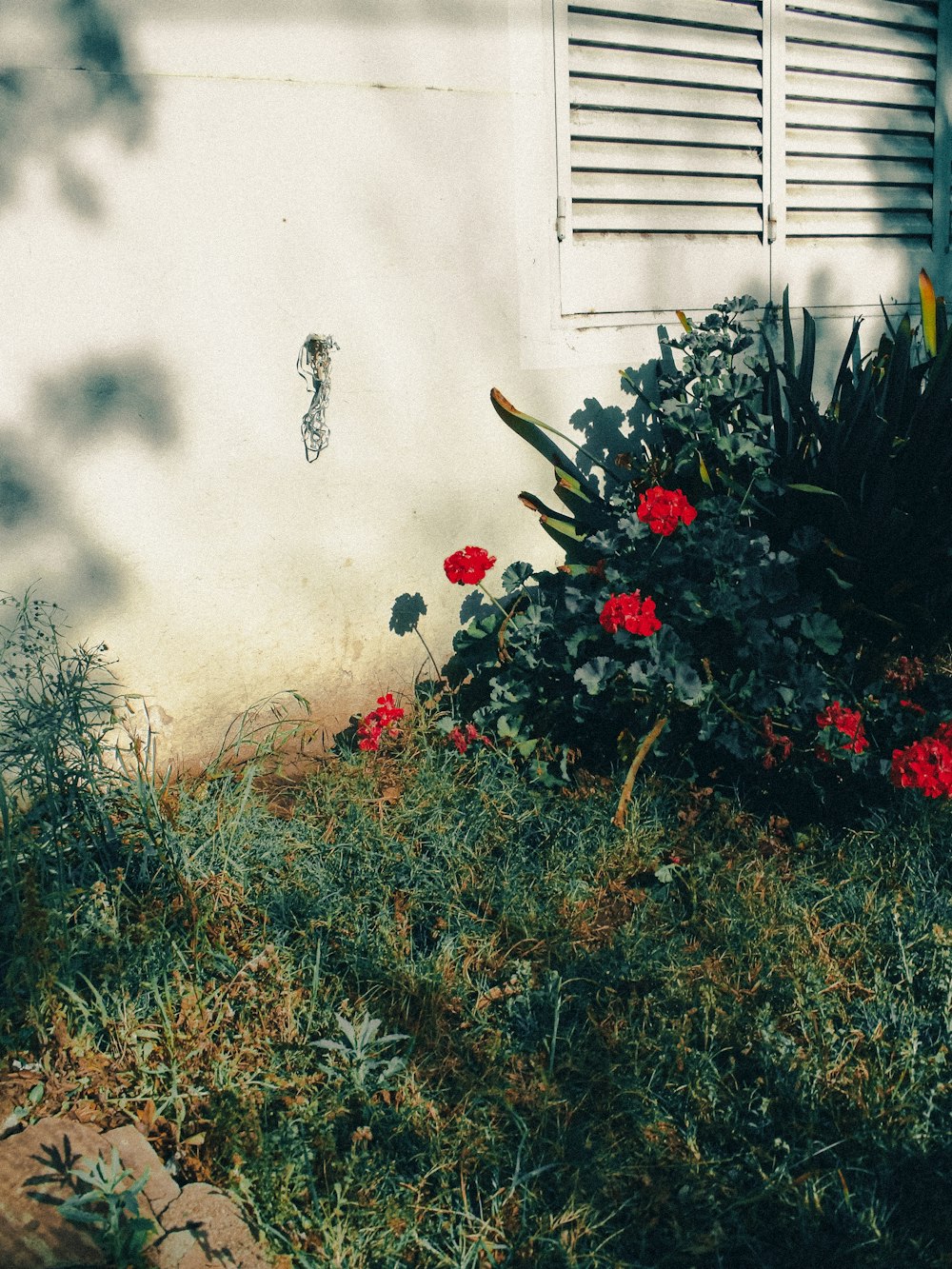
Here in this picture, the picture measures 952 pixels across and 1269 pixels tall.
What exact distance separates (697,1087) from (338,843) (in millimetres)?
1067

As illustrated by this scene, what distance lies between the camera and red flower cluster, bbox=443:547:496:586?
308 cm

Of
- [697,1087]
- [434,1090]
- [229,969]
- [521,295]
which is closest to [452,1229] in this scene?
[434,1090]

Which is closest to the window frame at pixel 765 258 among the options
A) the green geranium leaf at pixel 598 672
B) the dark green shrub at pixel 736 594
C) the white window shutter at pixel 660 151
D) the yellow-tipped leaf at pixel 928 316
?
the white window shutter at pixel 660 151

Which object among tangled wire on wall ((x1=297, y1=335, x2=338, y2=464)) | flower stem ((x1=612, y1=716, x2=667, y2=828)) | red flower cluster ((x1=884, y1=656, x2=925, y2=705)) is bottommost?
flower stem ((x1=612, y1=716, x2=667, y2=828))

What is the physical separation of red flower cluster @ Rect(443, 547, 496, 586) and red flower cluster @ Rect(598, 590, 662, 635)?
452 mm

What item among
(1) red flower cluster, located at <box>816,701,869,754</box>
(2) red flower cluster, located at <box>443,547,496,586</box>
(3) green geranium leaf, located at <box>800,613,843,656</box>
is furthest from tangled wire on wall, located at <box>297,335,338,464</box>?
(1) red flower cluster, located at <box>816,701,869,754</box>

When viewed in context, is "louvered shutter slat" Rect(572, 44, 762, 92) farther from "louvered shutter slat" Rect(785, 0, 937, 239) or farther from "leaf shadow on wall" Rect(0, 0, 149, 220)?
"leaf shadow on wall" Rect(0, 0, 149, 220)

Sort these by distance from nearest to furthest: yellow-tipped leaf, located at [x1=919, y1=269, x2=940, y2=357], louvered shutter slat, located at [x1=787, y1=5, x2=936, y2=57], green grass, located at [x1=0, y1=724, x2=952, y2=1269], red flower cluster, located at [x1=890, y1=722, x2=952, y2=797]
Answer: green grass, located at [x1=0, y1=724, x2=952, y2=1269], red flower cluster, located at [x1=890, y1=722, x2=952, y2=797], yellow-tipped leaf, located at [x1=919, y1=269, x2=940, y2=357], louvered shutter slat, located at [x1=787, y1=5, x2=936, y2=57]

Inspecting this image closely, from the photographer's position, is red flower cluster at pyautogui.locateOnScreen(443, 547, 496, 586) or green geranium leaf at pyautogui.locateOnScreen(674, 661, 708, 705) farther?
red flower cluster at pyautogui.locateOnScreen(443, 547, 496, 586)

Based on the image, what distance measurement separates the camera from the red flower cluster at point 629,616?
9.03ft

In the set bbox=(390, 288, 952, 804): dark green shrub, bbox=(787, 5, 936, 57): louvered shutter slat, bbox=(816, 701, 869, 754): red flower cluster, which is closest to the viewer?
bbox=(816, 701, 869, 754): red flower cluster

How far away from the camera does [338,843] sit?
8.75 feet

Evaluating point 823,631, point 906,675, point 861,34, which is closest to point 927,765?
point 906,675

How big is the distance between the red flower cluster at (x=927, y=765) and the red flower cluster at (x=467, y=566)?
1218 mm
